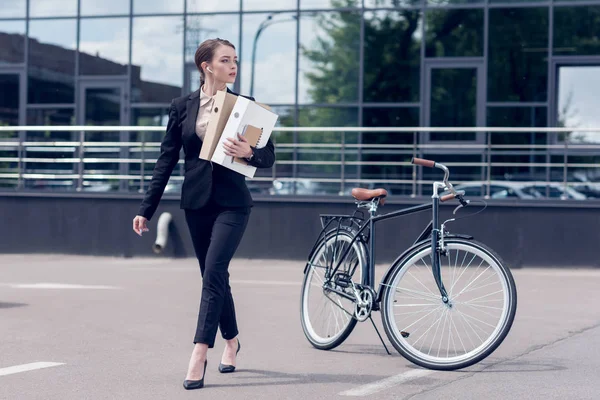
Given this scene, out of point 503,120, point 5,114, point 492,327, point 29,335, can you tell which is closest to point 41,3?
point 5,114

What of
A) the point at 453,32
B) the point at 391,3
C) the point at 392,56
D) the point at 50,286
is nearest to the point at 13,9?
the point at 391,3

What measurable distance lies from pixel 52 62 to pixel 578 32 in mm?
10712

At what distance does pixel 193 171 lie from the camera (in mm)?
6125

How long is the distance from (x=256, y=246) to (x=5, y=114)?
962 cm

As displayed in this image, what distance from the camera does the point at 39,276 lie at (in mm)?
12805

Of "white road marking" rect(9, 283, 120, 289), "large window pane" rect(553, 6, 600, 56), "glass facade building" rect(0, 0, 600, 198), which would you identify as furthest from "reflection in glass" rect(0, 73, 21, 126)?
"white road marking" rect(9, 283, 120, 289)

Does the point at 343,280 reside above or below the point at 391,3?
below

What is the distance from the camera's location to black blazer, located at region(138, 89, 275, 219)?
19.9ft

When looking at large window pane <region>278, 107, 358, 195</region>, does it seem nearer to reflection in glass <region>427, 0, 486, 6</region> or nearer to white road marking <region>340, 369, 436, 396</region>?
reflection in glass <region>427, 0, 486, 6</region>

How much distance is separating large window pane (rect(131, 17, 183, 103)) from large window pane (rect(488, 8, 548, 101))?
6.26 m

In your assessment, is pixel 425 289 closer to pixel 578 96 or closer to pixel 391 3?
pixel 578 96

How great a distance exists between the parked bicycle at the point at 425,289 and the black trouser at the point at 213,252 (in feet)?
3.30

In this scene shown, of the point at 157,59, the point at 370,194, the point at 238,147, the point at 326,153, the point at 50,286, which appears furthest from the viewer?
the point at 157,59

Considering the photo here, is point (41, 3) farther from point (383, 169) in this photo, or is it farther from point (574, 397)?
point (574, 397)
